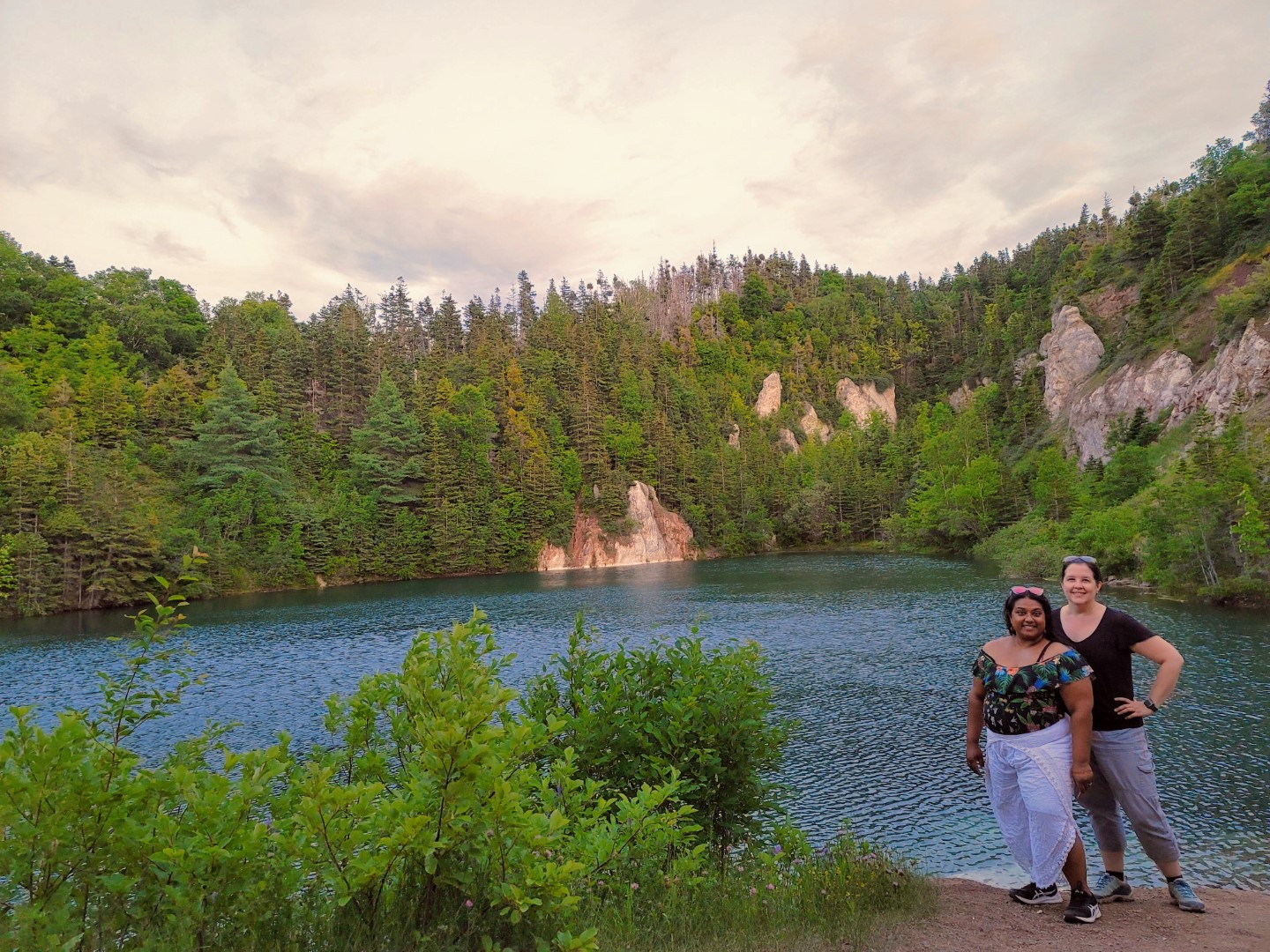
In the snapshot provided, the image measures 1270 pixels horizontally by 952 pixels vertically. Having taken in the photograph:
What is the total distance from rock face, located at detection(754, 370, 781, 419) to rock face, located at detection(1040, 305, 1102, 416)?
40.2 meters

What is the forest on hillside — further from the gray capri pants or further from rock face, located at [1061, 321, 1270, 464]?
the gray capri pants

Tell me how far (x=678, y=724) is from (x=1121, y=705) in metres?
3.52

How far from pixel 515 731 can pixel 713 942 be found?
2.10m

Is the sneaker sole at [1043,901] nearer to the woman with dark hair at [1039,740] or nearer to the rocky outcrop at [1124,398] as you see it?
the woman with dark hair at [1039,740]

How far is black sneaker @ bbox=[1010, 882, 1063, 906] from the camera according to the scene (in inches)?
203

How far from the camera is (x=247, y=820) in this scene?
Answer: 3463 mm

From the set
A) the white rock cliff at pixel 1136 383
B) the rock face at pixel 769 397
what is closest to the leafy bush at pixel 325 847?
the white rock cliff at pixel 1136 383

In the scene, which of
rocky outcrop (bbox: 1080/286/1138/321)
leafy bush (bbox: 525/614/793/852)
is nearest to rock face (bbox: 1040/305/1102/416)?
rocky outcrop (bbox: 1080/286/1138/321)

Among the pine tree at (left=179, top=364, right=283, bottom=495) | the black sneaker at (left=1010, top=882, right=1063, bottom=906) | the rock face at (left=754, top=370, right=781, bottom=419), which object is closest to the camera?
the black sneaker at (left=1010, top=882, right=1063, bottom=906)

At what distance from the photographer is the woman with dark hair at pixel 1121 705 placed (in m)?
4.83

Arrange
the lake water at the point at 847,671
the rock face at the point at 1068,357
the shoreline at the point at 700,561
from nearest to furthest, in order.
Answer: the lake water at the point at 847,671
the shoreline at the point at 700,561
the rock face at the point at 1068,357

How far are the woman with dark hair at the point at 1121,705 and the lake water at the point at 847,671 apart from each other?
11.4 feet

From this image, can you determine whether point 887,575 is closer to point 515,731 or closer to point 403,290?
point 515,731

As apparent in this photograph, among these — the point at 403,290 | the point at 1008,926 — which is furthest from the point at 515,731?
Result: the point at 403,290
